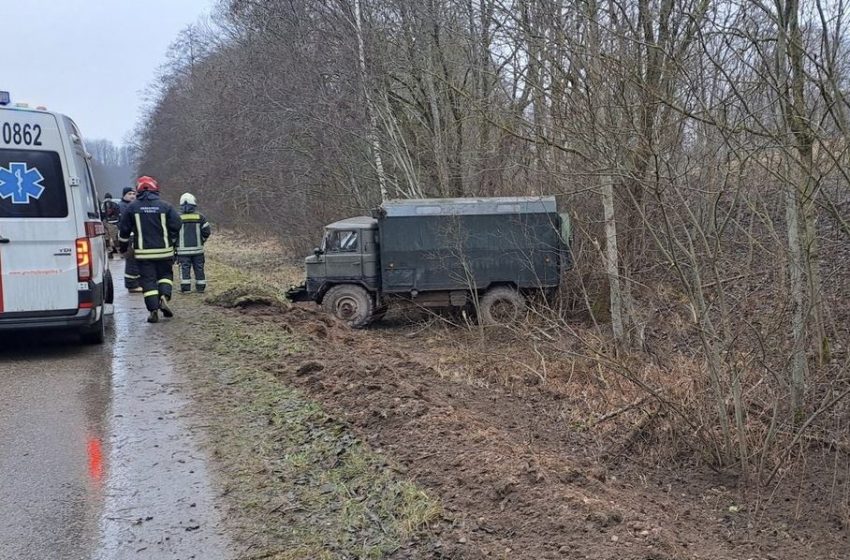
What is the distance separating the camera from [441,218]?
1188cm

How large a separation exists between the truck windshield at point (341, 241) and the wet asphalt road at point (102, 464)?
17.4ft

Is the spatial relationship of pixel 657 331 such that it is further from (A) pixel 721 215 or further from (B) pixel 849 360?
(B) pixel 849 360

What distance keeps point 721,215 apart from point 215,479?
161 inches

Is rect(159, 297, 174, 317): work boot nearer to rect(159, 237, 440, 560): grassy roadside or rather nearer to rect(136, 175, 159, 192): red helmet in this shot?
rect(136, 175, 159, 192): red helmet

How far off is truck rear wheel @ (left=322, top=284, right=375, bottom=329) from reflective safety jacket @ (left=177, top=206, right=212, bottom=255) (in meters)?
2.57

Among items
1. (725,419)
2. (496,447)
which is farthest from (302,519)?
(725,419)

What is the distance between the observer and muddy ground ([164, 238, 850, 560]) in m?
3.33

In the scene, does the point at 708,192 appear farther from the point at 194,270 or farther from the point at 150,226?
the point at 194,270

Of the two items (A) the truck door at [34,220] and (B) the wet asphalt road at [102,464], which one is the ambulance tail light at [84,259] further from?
(B) the wet asphalt road at [102,464]

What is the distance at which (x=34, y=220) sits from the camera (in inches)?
278

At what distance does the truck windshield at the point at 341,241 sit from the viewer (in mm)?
12398

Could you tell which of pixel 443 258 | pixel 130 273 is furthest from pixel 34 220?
pixel 443 258

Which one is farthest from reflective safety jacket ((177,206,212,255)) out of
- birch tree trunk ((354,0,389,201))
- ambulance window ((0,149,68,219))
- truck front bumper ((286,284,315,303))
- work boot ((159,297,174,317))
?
ambulance window ((0,149,68,219))

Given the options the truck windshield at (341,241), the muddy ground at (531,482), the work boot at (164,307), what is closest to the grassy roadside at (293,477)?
the muddy ground at (531,482)
